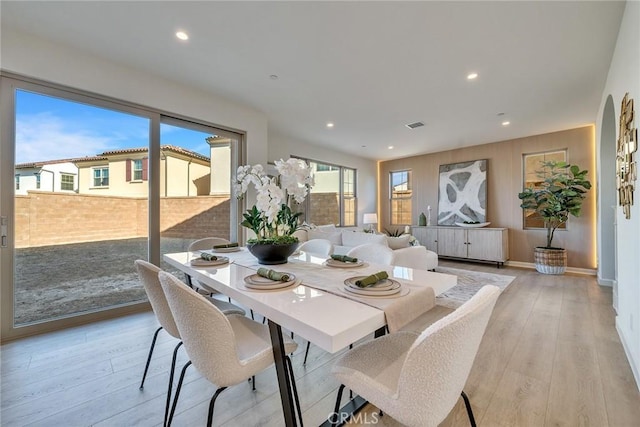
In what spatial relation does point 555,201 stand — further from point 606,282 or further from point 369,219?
point 369,219

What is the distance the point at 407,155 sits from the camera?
725 centimetres

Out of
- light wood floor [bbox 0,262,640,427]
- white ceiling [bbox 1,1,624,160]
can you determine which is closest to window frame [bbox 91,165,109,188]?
white ceiling [bbox 1,1,624,160]

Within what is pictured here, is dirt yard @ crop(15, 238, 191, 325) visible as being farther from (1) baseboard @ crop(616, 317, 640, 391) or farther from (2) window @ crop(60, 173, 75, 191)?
(1) baseboard @ crop(616, 317, 640, 391)

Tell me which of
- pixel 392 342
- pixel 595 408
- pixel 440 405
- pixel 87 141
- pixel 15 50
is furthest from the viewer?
pixel 87 141

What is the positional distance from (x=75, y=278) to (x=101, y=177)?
109 centimetres

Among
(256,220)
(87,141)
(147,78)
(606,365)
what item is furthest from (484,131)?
(87,141)

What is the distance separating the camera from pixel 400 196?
25.2ft

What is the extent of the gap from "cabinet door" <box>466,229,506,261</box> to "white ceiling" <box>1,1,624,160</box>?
2457 millimetres

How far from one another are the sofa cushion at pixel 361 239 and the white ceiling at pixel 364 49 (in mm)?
1903

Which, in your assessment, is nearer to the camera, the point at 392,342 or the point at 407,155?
the point at 392,342

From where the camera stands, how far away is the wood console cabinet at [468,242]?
552 cm

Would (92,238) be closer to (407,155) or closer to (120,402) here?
(120,402)

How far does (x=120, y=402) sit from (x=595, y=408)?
9.24ft

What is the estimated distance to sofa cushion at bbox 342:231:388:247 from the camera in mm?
3652
